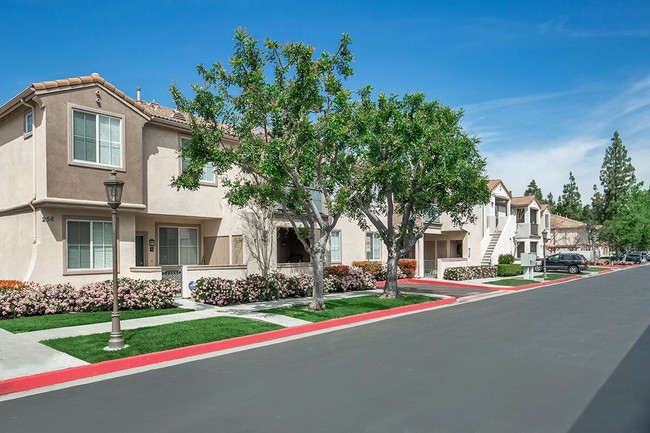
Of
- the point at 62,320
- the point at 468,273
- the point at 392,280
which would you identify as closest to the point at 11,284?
the point at 62,320

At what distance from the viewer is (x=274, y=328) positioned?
12555 millimetres

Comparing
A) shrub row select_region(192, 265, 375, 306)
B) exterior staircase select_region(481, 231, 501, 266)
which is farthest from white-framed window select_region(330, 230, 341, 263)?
exterior staircase select_region(481, 231, 501, 266)

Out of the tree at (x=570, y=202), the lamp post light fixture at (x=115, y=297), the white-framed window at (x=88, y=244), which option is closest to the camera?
the lamp post light fixture at (x=115, y=297)

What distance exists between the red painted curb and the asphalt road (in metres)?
0.55

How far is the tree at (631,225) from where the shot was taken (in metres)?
63.4

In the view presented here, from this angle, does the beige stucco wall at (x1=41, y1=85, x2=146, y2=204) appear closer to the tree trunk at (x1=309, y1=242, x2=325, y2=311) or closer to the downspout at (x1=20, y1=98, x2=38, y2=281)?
the downspout at (x1=20, y1=98, x2=38, y2=281)

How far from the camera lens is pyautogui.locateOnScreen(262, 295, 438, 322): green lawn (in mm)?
14656

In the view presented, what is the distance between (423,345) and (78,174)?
38.6 feet

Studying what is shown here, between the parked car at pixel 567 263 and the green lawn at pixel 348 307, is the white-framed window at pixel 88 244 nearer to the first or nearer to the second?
the green lawn at pixel 348 307

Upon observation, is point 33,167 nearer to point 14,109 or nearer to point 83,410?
point 14,109

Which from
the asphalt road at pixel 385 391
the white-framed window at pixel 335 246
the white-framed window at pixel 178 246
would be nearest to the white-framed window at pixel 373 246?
the white-framed window at pixel 335 246

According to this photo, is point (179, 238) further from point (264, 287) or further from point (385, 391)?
point (385, 391)

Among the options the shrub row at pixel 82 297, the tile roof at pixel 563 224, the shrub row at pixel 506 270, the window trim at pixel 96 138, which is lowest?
the shrub row at pixel 506 270

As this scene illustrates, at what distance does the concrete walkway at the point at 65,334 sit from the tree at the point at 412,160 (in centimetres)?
472
